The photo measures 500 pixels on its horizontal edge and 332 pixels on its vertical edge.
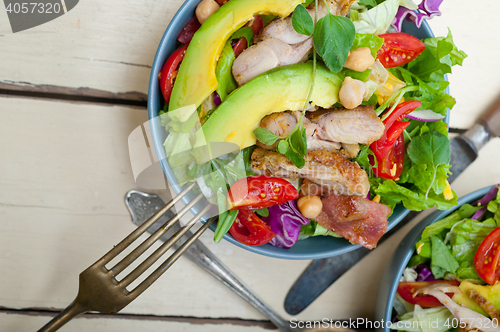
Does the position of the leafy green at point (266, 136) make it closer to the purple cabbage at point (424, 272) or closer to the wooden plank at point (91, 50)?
the wooden plank at point (91, 50)

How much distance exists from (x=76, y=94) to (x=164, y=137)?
905 millimetres

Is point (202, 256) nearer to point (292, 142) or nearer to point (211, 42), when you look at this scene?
point (292, 142)

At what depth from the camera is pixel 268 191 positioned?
1962 mm

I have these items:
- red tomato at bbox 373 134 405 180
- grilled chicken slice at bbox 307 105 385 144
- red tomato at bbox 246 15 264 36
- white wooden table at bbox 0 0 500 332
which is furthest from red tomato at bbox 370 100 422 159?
red tomato at bbox 246 15 264 36

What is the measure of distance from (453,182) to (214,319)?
2.06 m

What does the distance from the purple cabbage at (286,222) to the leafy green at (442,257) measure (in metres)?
0.94

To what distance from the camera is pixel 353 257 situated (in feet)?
8.45

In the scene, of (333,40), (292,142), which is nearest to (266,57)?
(333,40)

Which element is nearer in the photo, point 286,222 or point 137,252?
point 137,252

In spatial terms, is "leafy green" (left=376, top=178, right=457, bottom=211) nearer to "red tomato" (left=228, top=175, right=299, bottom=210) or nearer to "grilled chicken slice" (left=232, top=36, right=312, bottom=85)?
"red tomato" (left=228, top=175, right=299, bottom=210)

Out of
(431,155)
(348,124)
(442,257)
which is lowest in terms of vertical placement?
(442,257)

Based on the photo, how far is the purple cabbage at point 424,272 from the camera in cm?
243

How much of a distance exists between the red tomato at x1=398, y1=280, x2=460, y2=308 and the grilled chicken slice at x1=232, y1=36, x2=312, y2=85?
1697 millimetres

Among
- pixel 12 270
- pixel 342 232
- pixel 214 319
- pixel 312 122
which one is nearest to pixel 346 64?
pixel 312 122
